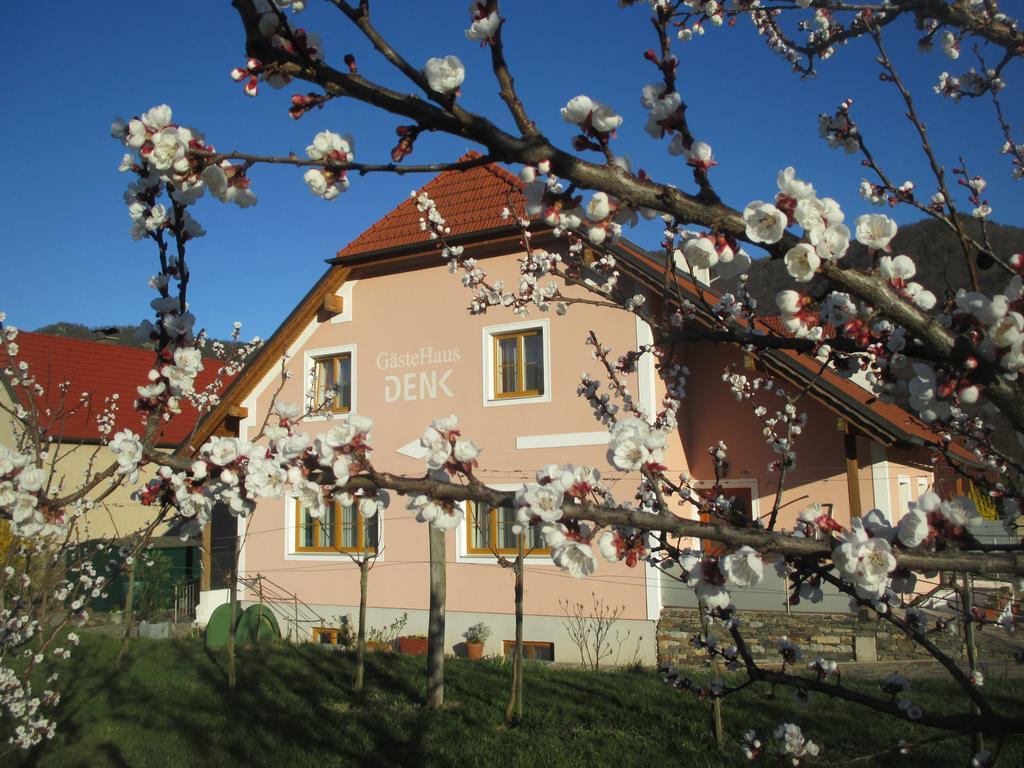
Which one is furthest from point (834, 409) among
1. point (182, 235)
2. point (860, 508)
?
point (182, 235)

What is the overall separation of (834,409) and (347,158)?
951cm

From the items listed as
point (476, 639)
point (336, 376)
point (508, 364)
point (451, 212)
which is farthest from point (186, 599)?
point (451, 212)

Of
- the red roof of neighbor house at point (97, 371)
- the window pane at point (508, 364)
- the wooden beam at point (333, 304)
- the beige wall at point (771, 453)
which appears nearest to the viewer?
the beige wall at point (771, 453)

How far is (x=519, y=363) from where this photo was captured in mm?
12945

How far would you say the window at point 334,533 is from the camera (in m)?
14.1

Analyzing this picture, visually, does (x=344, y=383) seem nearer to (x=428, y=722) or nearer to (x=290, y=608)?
(x=290, y=608)

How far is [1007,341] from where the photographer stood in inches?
56.3

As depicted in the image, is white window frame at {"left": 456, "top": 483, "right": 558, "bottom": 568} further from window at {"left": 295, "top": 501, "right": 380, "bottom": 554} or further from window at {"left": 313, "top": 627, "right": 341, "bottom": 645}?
window at {"left": 313, "top": 627, "right": 341, "bottom": 645}

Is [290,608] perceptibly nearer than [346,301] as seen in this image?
Yes

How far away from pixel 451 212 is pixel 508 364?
9.04ft

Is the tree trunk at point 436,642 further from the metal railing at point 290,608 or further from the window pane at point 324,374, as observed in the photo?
the window pane at point 324,374

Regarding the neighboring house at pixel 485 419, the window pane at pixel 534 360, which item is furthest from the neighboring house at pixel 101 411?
the window pane at pixel 534 360

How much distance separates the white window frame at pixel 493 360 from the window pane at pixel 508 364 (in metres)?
0.12

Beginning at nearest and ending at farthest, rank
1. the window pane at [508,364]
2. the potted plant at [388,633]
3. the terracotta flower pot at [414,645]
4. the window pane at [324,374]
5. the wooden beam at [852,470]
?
the wooden beam at [852,470], the terracotta flower pot at [414,645], the potted plant at [388,633], the window pane at [508,364], the window pane at [324,374]
